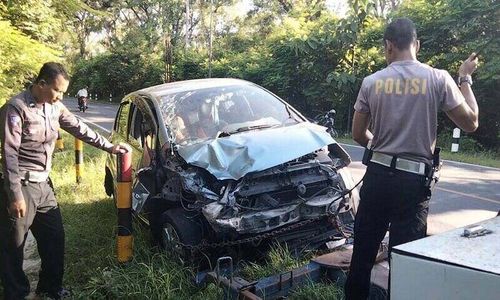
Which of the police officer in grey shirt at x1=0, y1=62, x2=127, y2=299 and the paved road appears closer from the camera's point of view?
the police officer in grey shirt at x1=0, y1=62, x2=127, y2=299

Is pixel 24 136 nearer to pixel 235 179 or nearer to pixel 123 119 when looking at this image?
pixel 235 179

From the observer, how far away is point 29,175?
3.64 meters

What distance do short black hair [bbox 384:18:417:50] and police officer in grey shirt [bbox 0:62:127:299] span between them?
7.83 feet

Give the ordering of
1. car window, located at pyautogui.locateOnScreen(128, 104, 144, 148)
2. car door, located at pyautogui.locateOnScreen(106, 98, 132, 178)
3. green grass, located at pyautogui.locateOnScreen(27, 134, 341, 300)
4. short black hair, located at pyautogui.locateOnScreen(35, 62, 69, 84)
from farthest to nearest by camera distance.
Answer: car door, located at pyautogui.locateOnScreen(106, 98, 132, 178) < car window, located at pyautogui.locateOnScreen(128, 104, 144, 148) < green grass, located at pyautogui.locateOnScreen(27, 134, 341, 300) < short black hair, located at pyautogui.locateOnScreen(35, 62, 69, 84)

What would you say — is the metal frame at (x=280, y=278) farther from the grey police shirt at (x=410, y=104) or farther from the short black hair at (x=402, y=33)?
the short black hair at (x=402, y=33)

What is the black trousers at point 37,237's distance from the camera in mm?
3658

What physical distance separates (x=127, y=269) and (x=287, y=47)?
Answer: 50.4 ft

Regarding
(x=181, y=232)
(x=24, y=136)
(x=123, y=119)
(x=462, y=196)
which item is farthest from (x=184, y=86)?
(x=462, y=196)

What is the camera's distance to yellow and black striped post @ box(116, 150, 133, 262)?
4215mm

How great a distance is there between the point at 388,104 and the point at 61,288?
306cm

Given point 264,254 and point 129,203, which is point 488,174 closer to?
point 264,254

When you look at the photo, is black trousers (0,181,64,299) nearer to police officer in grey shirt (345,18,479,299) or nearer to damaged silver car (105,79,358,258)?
damaged silver car (105,79,358,258)

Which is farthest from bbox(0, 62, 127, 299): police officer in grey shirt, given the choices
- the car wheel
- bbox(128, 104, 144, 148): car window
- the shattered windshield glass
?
bbox(128, 104, 144, 148): car window

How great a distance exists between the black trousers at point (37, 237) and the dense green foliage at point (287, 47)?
2.73 m
